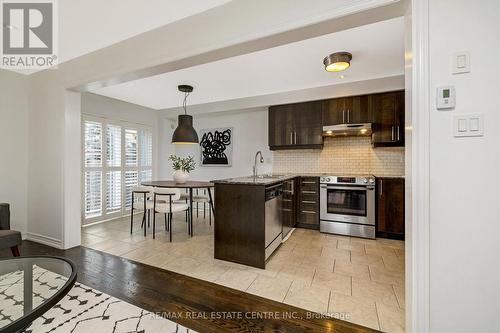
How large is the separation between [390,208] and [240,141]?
329 cm

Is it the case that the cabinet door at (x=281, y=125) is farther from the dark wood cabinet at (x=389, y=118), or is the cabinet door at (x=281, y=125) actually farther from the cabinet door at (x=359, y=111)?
the dark wood cabinet at (x=389, y=118)

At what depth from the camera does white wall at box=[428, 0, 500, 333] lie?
3.67 feet

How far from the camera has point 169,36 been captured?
216 centimetres

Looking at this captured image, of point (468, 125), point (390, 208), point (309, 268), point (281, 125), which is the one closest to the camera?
point (468, 125)

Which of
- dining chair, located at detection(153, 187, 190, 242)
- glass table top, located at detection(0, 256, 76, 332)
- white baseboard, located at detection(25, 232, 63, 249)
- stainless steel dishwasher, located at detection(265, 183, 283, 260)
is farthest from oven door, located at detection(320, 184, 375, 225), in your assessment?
white baseboard, located at detection(25, 232, 63, 249)

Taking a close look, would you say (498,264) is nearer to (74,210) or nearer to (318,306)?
(318,306)

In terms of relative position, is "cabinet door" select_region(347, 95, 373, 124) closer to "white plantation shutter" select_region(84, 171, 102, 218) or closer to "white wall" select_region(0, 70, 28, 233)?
"white plantation shutter" select_region(84, 171, 102, 218)

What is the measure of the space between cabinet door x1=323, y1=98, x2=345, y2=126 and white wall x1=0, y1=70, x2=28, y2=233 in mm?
4935

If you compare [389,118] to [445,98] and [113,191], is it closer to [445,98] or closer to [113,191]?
[445,98]

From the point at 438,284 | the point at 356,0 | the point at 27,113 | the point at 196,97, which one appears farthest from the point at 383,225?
the point at 27,113

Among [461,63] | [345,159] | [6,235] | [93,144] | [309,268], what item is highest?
[461,63]

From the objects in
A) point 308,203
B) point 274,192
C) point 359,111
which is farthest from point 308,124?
point 274,192

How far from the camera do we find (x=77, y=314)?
5.51 feet

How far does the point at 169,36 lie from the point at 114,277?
2.50 m
